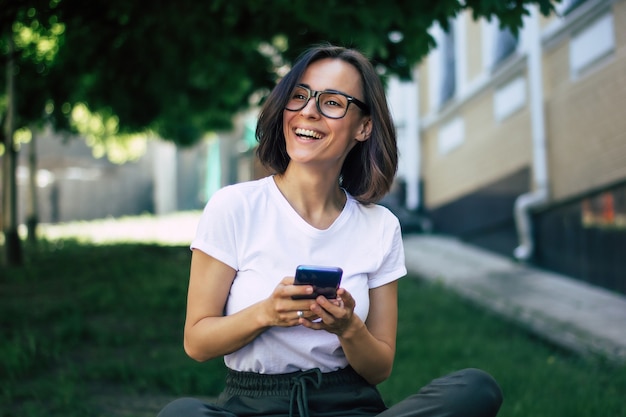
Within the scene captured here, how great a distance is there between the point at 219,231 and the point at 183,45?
24.6ft

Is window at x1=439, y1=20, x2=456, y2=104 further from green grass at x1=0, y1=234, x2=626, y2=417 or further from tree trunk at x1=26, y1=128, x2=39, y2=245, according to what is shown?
tree trunk at x1=26, y1=128, x2=39, y2=245

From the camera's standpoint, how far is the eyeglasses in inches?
111

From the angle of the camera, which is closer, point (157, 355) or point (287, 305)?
point (287, 305)

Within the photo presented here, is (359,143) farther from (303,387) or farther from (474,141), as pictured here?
(474,141)

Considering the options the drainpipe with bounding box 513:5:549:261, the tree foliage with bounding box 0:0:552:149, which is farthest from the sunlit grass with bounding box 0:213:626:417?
the tree foliage with bounding box 0:0:552:149

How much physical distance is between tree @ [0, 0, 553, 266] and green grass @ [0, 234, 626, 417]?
2199 mm

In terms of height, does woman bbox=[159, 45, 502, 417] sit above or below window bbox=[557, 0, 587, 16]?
below

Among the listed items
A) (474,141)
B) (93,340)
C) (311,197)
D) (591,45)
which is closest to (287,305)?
(311,197)

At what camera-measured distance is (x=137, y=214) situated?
104ft

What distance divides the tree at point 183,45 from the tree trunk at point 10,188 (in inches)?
3.7

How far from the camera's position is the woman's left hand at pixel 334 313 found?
2.35 metres

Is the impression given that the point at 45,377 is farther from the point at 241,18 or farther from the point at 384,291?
the point at 241,18

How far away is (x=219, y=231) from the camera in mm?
2686

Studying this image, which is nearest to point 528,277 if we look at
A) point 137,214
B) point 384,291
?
point 384,291
